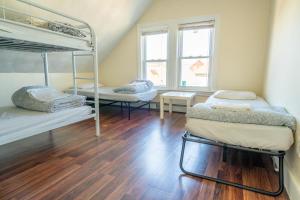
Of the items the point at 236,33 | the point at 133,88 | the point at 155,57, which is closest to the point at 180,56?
the point at 155,57

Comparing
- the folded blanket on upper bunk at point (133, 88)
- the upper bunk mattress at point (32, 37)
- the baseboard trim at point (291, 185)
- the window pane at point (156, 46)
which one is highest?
the window pane at point (156, 46)

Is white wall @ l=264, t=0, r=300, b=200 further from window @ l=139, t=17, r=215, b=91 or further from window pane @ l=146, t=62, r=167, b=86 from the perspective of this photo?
window pane @ l=146, t=62, r=167, b=86

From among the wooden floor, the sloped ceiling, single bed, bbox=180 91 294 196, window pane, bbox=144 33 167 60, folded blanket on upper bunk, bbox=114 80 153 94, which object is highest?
the sloped ceiling

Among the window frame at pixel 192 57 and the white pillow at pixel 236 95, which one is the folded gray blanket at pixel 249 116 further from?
the window frame at pixel 192 57

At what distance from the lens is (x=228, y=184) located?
145cm

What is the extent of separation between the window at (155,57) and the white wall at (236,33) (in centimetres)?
41

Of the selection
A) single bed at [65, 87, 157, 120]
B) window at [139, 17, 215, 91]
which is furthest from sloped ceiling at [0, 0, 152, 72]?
single bed at [65, 87, 157, 120]

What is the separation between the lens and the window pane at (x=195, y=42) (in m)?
3.66

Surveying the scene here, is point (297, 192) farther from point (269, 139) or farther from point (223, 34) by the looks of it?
point (223, 34)

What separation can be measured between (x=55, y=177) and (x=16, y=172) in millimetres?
379

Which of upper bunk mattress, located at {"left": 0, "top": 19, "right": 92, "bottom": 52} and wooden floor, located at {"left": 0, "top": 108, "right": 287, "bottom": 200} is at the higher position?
upper bunk mattress, located at {"left": 0, "top": 19, "right": 92, "bottom": 52}

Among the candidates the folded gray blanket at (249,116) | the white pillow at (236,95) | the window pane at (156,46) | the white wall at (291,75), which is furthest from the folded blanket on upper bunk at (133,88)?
the white wall at (291,75)

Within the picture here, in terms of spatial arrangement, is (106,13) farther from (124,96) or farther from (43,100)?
(43,100)

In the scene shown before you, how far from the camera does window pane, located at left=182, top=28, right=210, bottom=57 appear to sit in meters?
3.66
